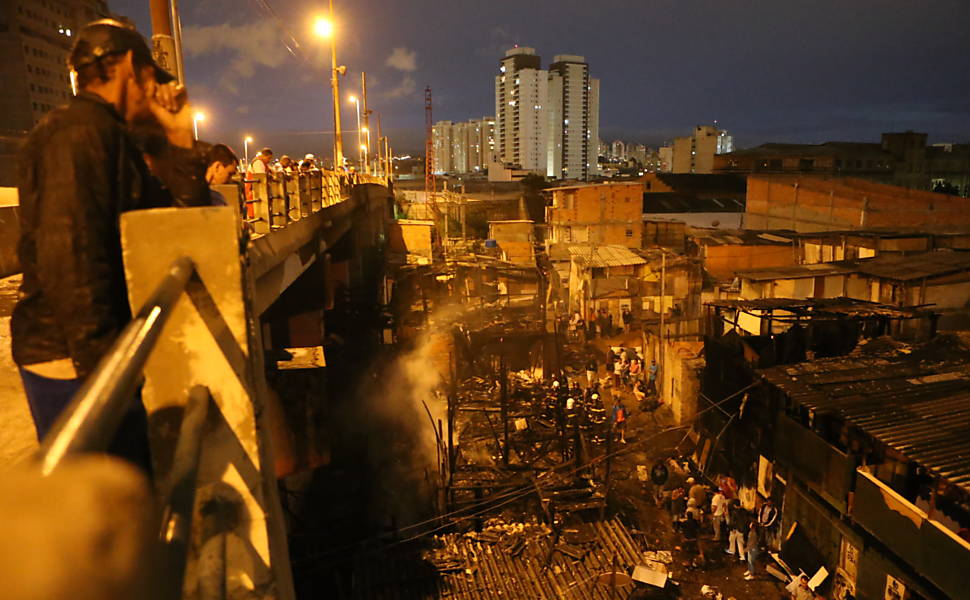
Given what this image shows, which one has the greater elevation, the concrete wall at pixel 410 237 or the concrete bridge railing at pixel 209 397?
the concrete bridge railing at pixel 209 397

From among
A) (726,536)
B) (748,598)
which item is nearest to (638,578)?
(748,598)

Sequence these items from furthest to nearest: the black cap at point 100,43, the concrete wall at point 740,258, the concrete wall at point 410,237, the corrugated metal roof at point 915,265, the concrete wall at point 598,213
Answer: the concrete wall at point 598,213, the concrete wall at point 410,237, the concrete wall at point 740,258, the corrugated metal roof at point 915,265, the black cap at point 100,43

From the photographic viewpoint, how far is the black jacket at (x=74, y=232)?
199 centimetres

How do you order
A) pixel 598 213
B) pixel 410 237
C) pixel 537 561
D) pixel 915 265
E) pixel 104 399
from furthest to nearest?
pixel 598 213 → pixel 410 237 → pixel 915 265 → pixel 537 561 → pixel 104 399

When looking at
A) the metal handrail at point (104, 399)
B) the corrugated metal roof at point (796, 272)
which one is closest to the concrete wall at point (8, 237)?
the metal handrail at point (104, 399)

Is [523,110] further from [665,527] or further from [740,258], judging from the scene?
[665,527]

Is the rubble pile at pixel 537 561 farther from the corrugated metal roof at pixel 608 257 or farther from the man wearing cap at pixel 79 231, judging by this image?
the corrugated metal roof at pixel 608 257

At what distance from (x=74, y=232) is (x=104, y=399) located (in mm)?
1199

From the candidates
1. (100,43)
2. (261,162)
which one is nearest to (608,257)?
(261,162)

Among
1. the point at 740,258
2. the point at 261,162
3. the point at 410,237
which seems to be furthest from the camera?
the point at 410,237

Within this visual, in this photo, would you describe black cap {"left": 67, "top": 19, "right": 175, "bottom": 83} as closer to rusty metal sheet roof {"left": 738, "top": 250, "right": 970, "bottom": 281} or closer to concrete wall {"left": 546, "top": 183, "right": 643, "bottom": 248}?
rusty metal sheet roof {"left": 738, "top": 250, "right": 970, "bottom": 281}

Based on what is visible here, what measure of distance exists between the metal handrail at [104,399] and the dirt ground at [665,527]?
12.3m

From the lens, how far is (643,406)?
843 inches

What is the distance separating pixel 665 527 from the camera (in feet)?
49.8
